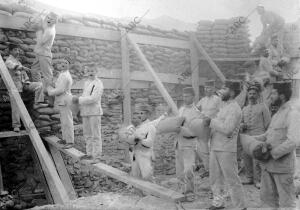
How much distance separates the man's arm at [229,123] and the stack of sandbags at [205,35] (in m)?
5.60

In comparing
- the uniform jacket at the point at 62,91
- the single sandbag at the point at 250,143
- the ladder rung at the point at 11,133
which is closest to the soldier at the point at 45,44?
the uniform jacket at the point at 62,91

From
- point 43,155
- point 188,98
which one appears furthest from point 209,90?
point 43,155

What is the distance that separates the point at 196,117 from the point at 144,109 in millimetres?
719

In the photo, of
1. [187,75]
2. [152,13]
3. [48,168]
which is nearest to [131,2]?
[152,13]

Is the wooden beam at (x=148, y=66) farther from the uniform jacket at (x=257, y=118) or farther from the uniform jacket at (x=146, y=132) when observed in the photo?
the uniform jacket at (x=146, y=132)

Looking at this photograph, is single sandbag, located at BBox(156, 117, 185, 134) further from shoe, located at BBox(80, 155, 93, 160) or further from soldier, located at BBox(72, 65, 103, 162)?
shoe, located at BBox(80, 155, 93, 160)

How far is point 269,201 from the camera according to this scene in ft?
12.3

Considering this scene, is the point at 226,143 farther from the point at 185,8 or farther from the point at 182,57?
the point at 182,57

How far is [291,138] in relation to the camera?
3.42 m

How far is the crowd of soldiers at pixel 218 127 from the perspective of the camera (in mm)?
3598

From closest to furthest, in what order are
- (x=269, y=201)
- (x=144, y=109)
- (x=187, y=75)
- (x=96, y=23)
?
(x=269, y=201)
(x=144, y=109)
(x=96, y=23)
(x=187, y=75)

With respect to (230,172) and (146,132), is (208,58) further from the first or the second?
(230,172)

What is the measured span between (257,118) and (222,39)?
4.68 metres

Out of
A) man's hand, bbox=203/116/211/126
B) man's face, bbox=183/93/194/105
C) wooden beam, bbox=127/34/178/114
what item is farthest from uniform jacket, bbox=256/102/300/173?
wooden beam, bbox=127/34/178/114
